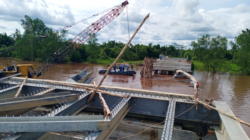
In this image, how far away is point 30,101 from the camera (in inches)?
308

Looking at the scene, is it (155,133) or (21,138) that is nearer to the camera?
(21,138)

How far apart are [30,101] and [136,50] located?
68977 mm

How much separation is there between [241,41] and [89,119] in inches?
1817

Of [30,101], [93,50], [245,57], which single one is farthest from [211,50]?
[30,101]

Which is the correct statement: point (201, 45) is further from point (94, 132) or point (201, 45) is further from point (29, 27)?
point (29, 27)

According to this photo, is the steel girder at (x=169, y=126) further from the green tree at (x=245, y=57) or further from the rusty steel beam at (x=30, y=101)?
the green tree at (x=245, y=57)

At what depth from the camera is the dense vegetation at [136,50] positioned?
125 ft

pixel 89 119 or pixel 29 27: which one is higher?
pixel 29 27

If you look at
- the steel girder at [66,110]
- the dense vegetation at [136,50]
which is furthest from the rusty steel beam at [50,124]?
the dense vegetation at [136,50]

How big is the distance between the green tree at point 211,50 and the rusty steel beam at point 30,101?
36.9m

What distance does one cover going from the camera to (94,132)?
583 centimetres

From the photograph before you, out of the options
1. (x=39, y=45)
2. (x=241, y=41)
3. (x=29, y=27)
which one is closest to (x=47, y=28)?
(x=29, y=27)

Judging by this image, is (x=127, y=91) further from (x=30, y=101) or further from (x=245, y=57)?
(x=245, y=57)

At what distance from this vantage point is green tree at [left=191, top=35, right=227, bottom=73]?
37781 millimetres
